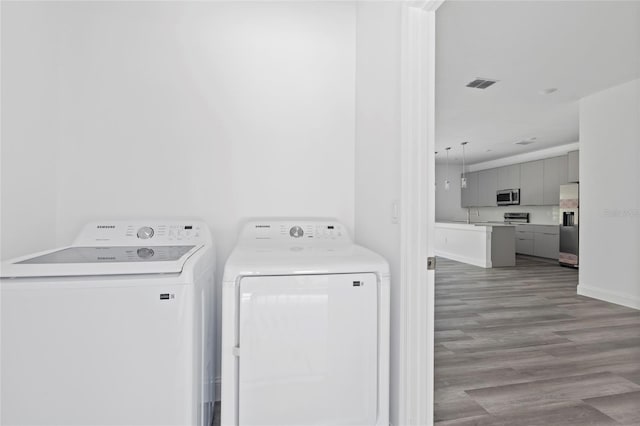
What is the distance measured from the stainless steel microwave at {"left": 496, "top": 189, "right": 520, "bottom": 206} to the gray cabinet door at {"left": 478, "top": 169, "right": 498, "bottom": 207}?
177 millimetres

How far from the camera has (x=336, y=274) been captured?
1.27 m

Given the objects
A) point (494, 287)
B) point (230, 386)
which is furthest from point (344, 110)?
point (494, 287)

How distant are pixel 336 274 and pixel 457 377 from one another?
1.41m

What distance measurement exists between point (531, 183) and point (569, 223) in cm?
187

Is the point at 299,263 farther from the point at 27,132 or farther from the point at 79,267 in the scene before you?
the point at 27,132

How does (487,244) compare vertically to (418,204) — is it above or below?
below

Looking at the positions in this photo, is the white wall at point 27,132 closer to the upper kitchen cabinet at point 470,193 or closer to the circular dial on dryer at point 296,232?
the circular dial on dryer at point 296,232

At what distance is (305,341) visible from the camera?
4.05ft

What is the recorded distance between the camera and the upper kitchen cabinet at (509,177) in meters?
7.74

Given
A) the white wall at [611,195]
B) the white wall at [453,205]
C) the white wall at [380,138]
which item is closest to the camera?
the white wall at [380,138]

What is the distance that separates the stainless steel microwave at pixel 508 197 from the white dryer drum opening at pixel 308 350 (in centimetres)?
785

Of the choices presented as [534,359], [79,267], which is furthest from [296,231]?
[534,359]

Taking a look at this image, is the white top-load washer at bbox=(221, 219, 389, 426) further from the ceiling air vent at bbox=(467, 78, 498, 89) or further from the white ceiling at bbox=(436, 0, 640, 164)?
the ceiling air vent at bbox=(467, 78, 498, 89)

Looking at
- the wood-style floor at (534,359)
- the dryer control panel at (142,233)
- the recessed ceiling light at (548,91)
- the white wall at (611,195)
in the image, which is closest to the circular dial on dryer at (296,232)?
the dryer control panel at (142,233)
